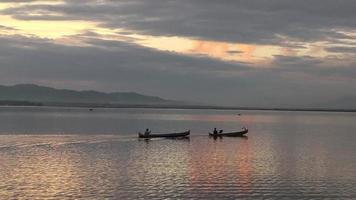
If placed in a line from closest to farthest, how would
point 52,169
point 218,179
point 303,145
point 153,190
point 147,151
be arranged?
point 153,190
point 218,179
point 52,169
point 147,151
point 303,145

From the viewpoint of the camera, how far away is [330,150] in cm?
6312

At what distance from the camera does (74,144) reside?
214ft

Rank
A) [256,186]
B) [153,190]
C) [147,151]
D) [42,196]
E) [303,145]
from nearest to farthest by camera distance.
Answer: [42,196], [153,190], [256,186], [147,151], [303,145]

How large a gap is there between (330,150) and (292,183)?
29324 mm

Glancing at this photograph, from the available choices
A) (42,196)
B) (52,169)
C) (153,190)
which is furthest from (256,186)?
(52,169)

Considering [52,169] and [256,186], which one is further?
[52,169]

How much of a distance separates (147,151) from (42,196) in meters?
28.5

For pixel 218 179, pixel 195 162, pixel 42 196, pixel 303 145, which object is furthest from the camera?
pixel 303 145

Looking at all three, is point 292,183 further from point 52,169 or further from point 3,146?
point 3,146

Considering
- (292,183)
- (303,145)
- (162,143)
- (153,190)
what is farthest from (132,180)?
(303,145)

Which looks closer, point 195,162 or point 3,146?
point 195,162

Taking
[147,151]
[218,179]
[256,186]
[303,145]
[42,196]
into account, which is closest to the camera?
[42,196]

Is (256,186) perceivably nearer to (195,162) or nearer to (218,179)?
(218,179)

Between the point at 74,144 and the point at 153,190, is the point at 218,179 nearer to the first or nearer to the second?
the point at 153,190
